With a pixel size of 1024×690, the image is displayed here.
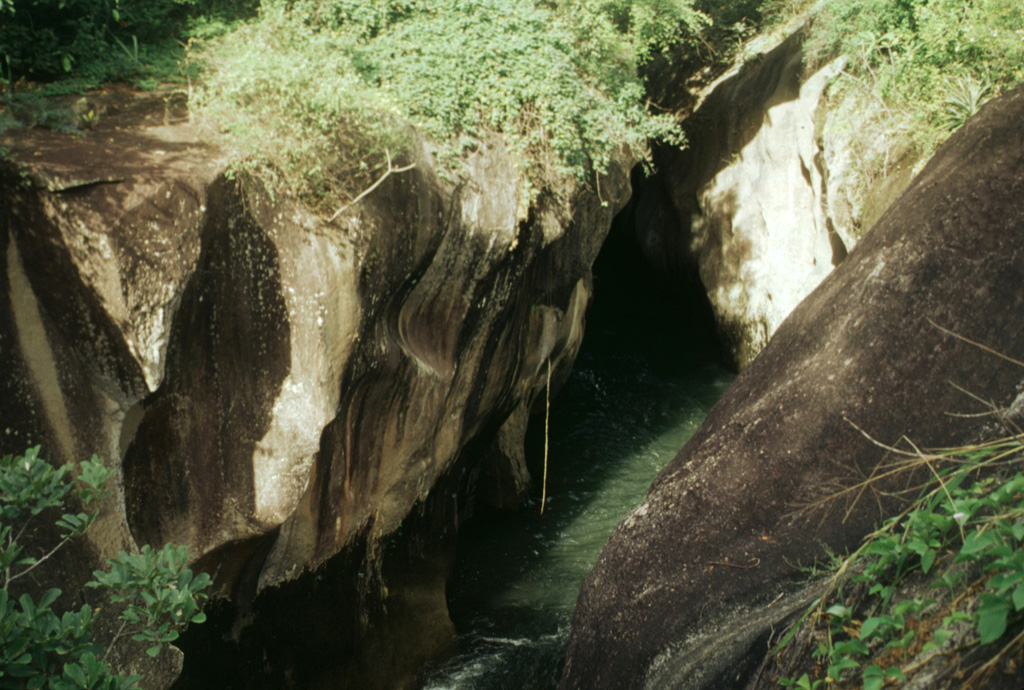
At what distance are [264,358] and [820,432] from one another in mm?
3259

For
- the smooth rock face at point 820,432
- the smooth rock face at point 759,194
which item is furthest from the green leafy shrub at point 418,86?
the smooth rock face at point 759,194

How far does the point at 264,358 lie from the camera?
4.67 m

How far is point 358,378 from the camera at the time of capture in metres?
4.99

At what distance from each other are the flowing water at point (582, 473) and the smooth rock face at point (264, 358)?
551mm

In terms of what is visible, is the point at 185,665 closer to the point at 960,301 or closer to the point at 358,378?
the point at 358,378

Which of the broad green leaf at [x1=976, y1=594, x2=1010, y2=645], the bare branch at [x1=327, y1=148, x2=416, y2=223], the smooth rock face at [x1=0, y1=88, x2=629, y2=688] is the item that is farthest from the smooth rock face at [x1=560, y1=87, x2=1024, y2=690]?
the bare branch at [x1=327, y1=148, x2=416, y2=223]

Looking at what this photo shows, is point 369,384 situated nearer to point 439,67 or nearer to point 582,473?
point 439,67

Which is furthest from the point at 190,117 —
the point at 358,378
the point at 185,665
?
the point at 185,665

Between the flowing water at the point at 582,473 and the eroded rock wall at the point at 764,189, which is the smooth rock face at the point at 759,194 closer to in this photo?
the eroded rock wall at the point at 764,189

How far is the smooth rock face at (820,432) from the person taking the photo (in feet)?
13.0

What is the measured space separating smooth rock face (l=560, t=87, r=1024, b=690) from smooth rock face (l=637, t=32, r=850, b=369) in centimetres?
527

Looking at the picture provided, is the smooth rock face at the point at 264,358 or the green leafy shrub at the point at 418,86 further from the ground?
the green leafy shrub at the point at 418,86

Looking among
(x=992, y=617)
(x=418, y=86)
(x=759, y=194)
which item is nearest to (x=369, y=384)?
(x=418, y=86)

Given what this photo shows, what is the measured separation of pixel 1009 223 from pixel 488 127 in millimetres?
3720
